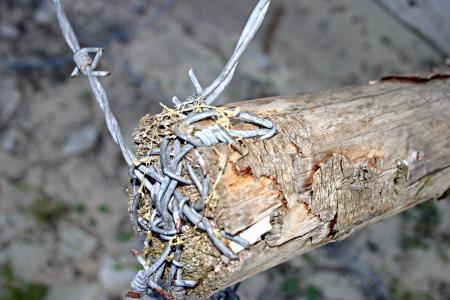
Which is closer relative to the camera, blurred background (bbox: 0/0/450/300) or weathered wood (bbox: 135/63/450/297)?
weathered wood (bbox: 135/63/450/297)

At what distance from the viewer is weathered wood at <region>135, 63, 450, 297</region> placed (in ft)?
3.06

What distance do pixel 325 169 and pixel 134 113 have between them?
2.61 metres

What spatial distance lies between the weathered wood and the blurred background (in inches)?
45.8

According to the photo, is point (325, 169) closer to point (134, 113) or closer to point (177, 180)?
point (177, 180)

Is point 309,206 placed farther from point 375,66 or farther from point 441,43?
point 375,66

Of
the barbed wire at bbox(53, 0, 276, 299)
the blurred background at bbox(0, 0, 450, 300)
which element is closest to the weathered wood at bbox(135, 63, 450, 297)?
the barbed wire at bbox(53, 0, 276, 299)

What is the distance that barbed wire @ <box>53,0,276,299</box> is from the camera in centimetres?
92

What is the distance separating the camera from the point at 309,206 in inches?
40.3

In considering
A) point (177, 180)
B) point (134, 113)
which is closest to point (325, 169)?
point (177, 180)

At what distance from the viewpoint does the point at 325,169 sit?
3.43ft

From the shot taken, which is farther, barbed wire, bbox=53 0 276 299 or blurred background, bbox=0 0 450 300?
blurred background, bbox=0 0 450 300

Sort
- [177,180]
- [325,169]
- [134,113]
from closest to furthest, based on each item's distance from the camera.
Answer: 1. [177,180]
2. [325,169]
3. [134,113]

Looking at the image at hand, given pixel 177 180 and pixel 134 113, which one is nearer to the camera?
pixel 177 180

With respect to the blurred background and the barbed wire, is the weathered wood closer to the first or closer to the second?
Result: the barbed wire
